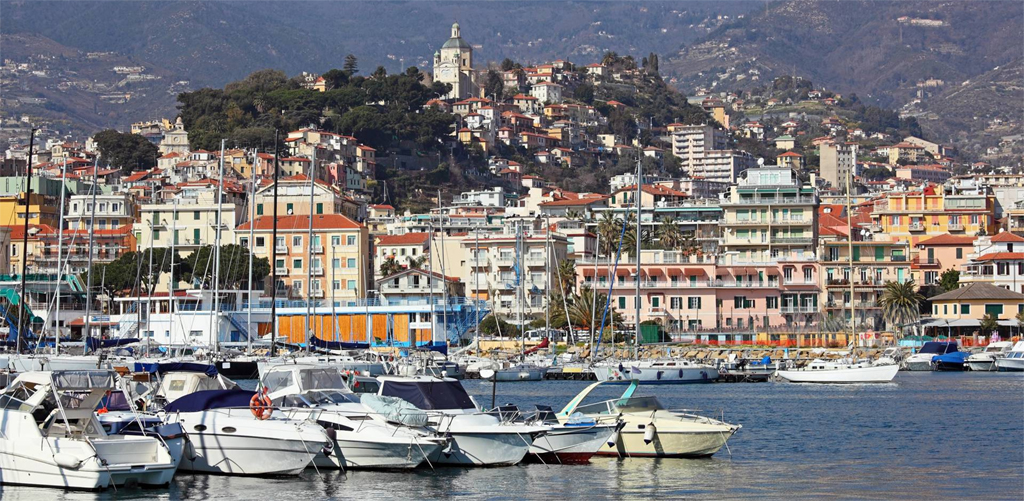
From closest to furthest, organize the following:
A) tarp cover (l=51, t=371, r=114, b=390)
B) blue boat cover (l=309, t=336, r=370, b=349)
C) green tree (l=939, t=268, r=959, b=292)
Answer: tarp cover (l=51, t=371, r=114, b=390)
blue boat cover (l=309, t=336, r=370, b=349)
green tree (l=939, t=268, r=959, b=292)

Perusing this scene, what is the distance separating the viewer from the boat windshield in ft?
101

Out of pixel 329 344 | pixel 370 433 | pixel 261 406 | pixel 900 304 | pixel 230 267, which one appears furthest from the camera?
pixel 900 304

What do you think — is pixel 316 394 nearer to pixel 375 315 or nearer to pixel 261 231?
pixel 375 315

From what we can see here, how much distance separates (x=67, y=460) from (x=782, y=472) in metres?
14.7

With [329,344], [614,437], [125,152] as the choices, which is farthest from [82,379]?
[125,152]

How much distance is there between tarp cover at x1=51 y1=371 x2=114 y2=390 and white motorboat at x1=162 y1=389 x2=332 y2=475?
1337 millimetres

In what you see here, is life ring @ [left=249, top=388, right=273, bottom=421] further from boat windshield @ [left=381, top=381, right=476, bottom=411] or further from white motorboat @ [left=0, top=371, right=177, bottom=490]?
boat windshield @ [left=381, top=381, right=476, bottom=411]

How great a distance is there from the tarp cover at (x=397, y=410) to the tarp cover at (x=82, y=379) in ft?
17.2

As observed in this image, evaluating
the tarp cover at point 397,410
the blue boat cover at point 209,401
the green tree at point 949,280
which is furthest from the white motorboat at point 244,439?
the green tree at point 949,280

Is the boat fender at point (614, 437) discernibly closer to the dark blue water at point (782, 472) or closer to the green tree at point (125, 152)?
the dark blue water at point (782, 472)

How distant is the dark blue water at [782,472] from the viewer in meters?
28.0

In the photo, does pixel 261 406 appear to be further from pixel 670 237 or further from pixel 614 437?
pixel 670 237

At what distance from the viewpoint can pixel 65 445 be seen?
26.4m

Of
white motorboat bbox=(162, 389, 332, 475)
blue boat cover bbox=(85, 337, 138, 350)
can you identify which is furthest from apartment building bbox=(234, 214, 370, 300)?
white motorboat bbox=(162, 389, 332, 475)
